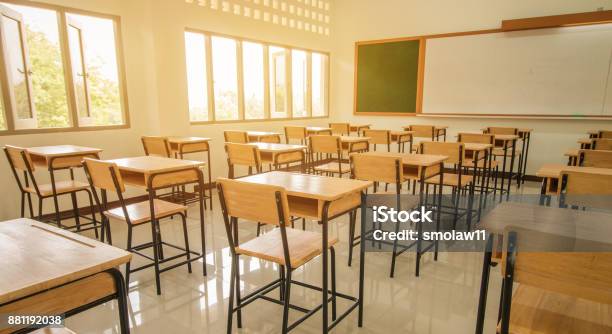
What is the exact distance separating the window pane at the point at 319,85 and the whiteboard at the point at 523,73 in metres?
2.06

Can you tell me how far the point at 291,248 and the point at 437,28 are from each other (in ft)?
19.9

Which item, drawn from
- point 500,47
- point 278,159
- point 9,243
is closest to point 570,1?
point 500,47

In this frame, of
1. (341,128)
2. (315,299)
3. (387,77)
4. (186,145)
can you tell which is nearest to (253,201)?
(315,299)

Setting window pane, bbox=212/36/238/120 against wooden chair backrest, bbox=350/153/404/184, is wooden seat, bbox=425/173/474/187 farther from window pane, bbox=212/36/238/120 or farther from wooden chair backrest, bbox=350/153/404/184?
window pane, bbox=212/36/238/120

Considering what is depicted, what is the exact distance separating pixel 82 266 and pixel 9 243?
40 centimetres

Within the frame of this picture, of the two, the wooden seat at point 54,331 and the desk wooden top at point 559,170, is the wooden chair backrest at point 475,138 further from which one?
the wooden seat at point 54,331

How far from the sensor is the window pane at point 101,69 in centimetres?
435

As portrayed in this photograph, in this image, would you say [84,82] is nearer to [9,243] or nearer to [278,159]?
[278,159]

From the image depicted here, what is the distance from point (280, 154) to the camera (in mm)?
3865

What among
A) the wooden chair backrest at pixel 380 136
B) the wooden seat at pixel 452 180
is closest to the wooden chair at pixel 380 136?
the wooden chair backrest at pixel 380 136

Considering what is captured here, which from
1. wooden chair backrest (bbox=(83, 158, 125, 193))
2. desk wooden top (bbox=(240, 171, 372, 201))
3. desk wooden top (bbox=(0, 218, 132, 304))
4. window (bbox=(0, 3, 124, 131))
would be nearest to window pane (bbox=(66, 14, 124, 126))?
window (bbox=(0, 3, 124, 131))

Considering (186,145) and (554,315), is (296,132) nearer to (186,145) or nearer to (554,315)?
(186,145)

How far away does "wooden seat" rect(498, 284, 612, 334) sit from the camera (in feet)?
4.16

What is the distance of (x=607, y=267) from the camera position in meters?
1.04
